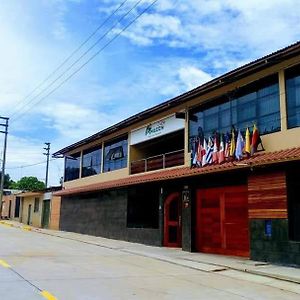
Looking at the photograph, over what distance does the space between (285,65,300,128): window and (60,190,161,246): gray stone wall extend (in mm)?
9895

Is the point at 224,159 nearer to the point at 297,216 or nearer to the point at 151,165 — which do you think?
the point at 297,216

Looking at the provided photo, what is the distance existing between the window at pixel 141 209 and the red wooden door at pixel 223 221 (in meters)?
6.06

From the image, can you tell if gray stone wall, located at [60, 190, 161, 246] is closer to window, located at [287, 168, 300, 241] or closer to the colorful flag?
the colorful flag

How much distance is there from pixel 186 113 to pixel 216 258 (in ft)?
24.4

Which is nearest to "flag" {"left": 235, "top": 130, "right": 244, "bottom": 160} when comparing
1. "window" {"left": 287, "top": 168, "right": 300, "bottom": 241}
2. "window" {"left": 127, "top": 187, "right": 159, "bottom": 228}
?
"window" {"left": 287, "top": 168, "right": 300, "bottom": 241}

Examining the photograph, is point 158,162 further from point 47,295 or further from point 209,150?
point 47,295

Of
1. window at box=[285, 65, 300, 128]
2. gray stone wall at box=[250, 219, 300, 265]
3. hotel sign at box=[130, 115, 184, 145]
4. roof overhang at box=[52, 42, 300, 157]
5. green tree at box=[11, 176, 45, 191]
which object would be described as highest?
green tree at box=[11, 176, 45, 191]

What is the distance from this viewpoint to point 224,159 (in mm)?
18141

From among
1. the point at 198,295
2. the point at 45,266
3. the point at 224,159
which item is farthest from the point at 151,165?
the point at 198,295

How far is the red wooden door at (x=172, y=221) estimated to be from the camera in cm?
2246

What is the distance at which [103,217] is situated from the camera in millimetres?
29297

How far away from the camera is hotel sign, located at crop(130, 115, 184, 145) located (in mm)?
23062

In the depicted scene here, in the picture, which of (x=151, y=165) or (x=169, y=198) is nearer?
(x=169, y=198)

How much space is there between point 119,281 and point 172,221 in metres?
11.9
